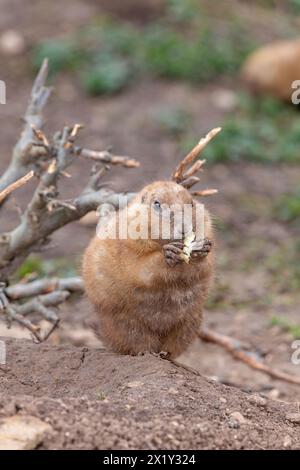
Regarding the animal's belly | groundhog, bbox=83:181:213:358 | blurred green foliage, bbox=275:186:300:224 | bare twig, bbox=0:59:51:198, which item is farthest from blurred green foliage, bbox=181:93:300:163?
the animal's belly

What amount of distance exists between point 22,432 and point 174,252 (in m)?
1.28

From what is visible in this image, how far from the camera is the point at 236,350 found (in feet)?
21.8

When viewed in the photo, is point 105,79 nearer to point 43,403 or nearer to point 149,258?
point 149,258

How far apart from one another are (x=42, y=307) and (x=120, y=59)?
6.77 metres

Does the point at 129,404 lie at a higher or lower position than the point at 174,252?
lower

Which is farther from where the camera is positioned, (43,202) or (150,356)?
(43,202)

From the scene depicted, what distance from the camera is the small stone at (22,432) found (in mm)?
3527

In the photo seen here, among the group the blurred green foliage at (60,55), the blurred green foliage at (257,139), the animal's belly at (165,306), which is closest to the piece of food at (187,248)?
the animal's belly at (165,306)

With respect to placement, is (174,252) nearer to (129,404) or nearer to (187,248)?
(187,248)

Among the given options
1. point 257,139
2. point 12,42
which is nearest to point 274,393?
point 257,139

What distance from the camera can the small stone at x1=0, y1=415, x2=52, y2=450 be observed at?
353 cm

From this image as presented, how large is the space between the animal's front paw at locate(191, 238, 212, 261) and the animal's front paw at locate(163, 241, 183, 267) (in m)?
0.06

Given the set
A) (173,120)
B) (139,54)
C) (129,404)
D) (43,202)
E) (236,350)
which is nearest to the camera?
(129,404)
